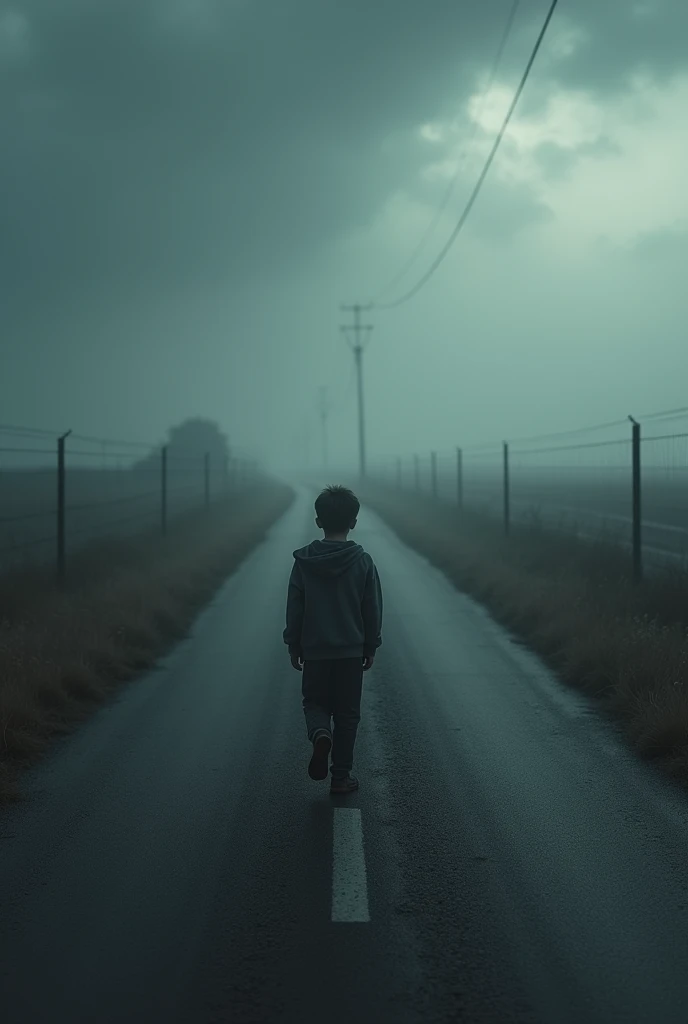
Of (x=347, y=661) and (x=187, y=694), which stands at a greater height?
(x=347, y=661)

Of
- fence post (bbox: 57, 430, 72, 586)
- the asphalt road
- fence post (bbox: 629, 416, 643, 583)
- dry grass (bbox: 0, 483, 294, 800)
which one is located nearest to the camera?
the asphalt road

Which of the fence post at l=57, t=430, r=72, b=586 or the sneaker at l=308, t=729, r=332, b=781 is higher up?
the fence post at l=57, t=430, r=72, b=586

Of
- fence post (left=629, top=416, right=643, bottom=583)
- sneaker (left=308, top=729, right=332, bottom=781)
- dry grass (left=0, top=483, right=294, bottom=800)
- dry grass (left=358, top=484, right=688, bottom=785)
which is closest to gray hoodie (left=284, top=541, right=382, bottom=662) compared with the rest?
sneaker (left=308, top=729, right=332, bottom=781)

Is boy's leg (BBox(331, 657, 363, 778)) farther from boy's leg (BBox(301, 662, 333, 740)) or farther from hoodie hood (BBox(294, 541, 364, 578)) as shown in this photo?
hoodie hood (BBox(294, 541, 364, 578))

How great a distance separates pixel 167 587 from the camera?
14.0m

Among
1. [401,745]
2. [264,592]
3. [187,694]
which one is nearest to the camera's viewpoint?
[401,745]

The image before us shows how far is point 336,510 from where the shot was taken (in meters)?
5.77

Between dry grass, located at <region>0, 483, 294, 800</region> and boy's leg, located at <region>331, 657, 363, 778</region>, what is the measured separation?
1.84 m

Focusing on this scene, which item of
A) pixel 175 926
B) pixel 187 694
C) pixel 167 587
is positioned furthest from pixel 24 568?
pixel 175 926

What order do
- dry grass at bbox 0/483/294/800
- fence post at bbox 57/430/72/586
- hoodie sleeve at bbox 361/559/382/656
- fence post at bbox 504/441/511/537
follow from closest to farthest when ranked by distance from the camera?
hoodie sleeve at bbox 361/559/382/656 → dry grass at bbox 0/483/294/800 → fence post at bbox 57/430/72/586 → fence post at bbox 504/441/511/537

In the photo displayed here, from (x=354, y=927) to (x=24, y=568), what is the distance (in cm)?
1076

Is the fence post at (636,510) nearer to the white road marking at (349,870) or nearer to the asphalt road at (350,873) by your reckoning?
the asphalt road at (350,873)

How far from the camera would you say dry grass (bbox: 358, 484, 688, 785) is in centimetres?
681

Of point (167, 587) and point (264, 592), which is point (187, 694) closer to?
point (167, 587)
